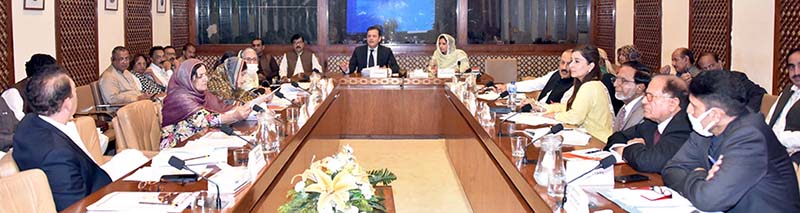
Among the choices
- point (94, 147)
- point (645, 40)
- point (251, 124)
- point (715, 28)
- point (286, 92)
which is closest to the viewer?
point (94, 147)

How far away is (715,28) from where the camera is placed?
23.2 feet

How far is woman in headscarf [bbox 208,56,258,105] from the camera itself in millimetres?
5418

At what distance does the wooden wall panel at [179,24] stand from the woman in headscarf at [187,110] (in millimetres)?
5829

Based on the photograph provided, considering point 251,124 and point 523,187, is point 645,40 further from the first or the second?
point 523,187

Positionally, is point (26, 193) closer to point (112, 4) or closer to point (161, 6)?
point (112, 4)

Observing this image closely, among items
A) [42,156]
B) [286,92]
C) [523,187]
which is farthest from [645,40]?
[42,156]

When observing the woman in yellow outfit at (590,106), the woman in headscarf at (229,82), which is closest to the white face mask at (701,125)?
the woman in yellow outfit at (590,106)

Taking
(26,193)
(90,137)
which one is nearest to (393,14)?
(90,137)

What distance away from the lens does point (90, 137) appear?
3.84 metres

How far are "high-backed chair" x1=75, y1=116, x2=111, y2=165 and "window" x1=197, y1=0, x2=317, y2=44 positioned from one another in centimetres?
667

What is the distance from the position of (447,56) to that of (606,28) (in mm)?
2713

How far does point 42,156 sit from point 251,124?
1.70 meters

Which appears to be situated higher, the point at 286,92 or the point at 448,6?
the point at 448,6

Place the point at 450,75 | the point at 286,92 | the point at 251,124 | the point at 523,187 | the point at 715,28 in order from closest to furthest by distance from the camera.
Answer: the point at 523,187 < the point at 251,124 < the point at 286,92 < the point at 715,28 < the point at 450,75
